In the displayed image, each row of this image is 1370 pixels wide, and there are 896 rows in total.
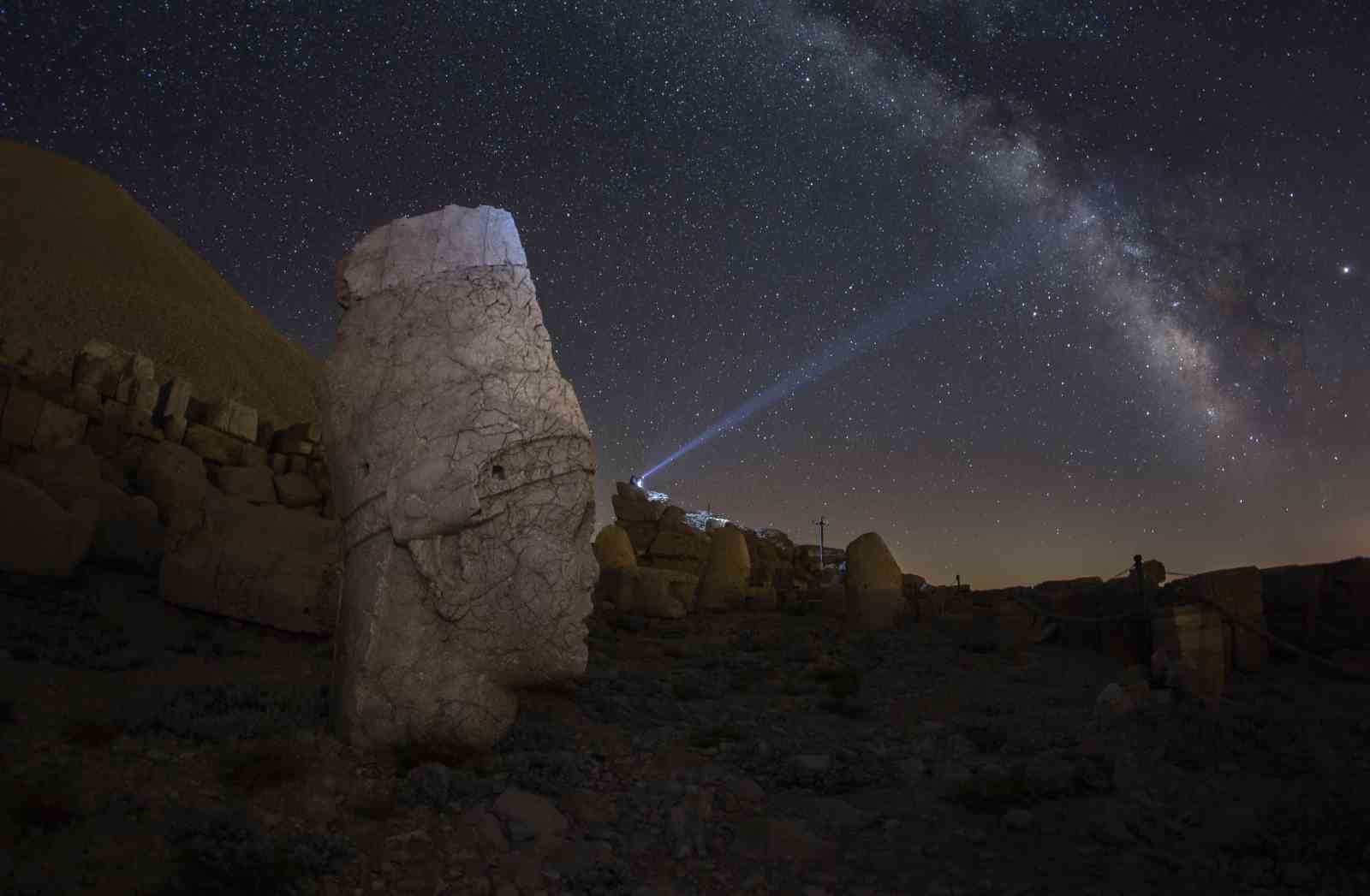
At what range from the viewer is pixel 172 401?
14422 mm

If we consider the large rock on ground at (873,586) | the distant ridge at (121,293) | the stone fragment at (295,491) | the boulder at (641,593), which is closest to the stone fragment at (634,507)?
the boulder at (641,593)

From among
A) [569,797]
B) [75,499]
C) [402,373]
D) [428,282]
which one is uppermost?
[428,282]

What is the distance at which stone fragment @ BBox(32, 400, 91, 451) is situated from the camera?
11852mm

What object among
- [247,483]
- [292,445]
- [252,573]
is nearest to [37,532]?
[252,573]

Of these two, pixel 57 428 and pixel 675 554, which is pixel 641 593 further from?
pixel 57 428

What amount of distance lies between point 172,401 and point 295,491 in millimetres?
2737

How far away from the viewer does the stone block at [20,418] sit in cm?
1166

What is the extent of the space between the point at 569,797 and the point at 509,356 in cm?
305

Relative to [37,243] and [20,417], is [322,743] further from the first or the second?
[37,243]

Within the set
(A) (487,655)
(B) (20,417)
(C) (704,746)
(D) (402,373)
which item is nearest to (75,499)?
(B) (20,417)

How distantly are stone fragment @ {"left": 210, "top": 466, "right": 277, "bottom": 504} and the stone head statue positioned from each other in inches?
333

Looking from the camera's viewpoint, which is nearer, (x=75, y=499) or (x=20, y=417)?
(x=75, y=499)

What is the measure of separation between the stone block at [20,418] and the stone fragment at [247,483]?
259 centimetres

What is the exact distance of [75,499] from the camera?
10.0 metres
